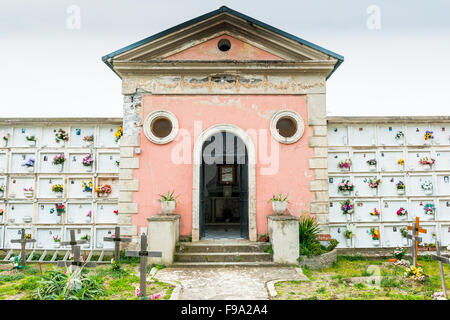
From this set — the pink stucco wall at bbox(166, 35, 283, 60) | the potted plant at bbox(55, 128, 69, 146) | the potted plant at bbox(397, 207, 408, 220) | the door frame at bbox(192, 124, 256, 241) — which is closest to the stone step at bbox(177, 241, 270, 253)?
the door frame at bbox(192, 124, 256, 241)

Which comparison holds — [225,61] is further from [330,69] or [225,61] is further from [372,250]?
[372,250]

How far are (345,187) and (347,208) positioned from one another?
2.06 feet

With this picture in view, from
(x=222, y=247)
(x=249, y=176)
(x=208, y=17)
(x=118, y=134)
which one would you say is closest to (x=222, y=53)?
(x=208, y=17)

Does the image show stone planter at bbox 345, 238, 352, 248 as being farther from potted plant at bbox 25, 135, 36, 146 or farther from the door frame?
potted plant at bbox 25, 135, 36, 146

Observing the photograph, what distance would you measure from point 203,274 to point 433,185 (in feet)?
24.4

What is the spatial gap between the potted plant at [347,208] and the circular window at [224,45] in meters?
5.82

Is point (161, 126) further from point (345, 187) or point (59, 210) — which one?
point (345, 187)

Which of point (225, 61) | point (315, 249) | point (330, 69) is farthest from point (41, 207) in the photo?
point (330, 69)

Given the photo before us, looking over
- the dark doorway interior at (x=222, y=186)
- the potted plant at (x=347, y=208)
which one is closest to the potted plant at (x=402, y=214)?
the potted plant at (x=347, y=208)

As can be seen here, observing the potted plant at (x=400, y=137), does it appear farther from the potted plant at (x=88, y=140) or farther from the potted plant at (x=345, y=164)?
the potted plant at (x=88, y=140)

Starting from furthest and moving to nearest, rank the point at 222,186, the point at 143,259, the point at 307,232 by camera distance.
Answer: the point at 222,186
the point at 307,232
the point at 143,259

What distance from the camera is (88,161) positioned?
9266mm

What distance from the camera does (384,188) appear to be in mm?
9430

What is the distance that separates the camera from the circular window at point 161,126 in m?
8.88
